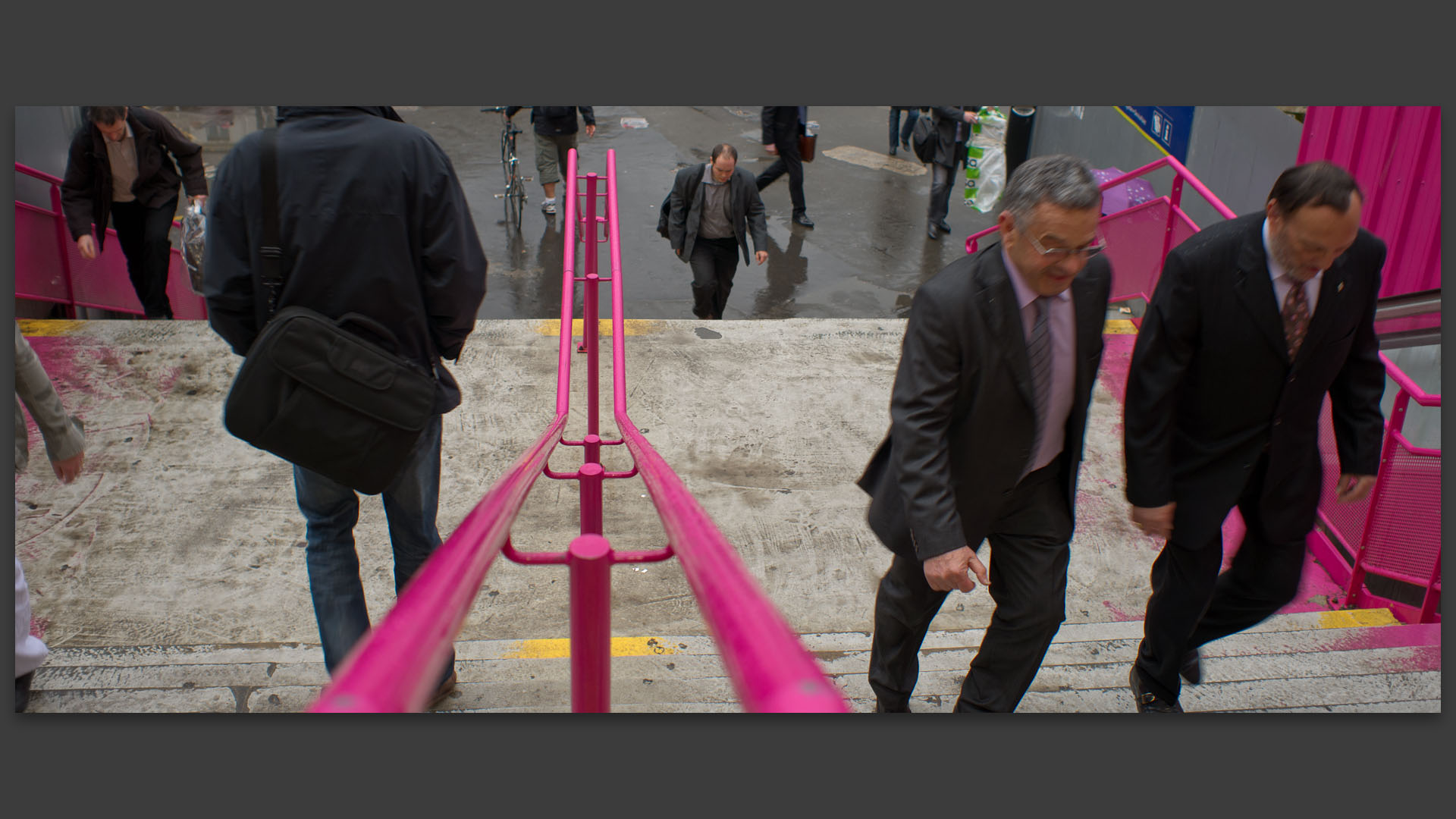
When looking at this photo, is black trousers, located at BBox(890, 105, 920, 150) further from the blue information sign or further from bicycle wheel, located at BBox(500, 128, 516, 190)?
bicycle wheel, located at BBox(500, 128, 516, 190)

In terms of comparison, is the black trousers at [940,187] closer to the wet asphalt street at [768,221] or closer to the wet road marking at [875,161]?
the wet asphalt street at [768,221]

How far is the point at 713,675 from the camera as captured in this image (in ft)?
11.5

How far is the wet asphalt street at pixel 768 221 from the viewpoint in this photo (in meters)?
9.34

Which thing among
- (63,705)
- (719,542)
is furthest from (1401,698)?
(63,705)

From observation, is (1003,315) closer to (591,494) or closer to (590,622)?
(590,622)

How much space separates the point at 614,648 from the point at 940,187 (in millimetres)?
8070

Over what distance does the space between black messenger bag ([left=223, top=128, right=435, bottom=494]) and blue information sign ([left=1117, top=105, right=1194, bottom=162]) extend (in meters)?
7.74

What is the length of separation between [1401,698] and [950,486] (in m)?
2.04

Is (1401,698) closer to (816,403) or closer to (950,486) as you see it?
(950,486)

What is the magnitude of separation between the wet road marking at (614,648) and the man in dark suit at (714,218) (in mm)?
4015

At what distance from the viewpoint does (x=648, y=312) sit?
8.95 meters

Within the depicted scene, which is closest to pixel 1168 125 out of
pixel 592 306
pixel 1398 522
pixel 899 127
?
pixel 899 127

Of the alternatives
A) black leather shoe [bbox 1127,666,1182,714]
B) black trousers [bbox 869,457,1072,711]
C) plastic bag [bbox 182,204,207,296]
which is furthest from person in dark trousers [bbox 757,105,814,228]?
black trousers [bbox 869,457,1072,711]

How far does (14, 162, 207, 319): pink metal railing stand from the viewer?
6.61 metres
